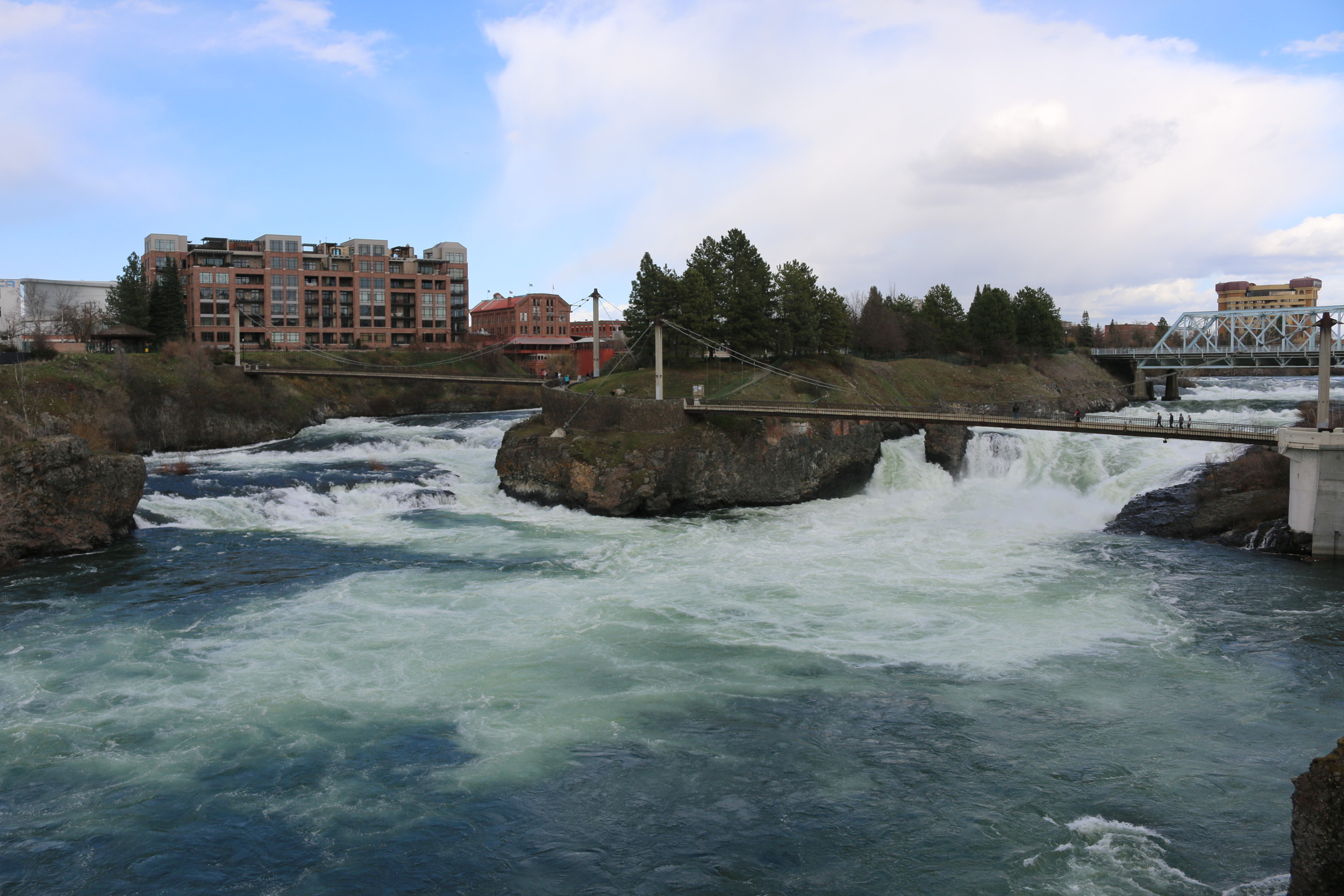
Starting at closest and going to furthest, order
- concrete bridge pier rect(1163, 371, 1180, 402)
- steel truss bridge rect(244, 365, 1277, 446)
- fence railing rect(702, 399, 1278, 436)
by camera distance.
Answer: steel truss bridge rect(244, 365, 1277, 446), fence railing rect(702, 399, 1278, 436), concrete bridge pier rect(1163, 371, 1180, 402)

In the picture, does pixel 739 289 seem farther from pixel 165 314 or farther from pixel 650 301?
pixel 165 314

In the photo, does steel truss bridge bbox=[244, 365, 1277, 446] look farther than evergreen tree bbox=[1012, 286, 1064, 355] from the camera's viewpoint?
No

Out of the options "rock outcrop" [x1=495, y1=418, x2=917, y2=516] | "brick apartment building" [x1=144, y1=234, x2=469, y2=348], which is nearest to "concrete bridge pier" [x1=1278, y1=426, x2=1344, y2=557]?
A: "rock outcrop" [x1=495, y1=418, x2=917, y2=516]

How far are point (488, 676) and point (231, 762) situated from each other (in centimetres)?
602

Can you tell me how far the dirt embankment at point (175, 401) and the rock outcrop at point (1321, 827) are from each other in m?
44.8

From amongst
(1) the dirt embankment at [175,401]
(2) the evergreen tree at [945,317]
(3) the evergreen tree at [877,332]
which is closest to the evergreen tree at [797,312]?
(3) the evergreen tree at [877,332]

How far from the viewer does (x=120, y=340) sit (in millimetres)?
77125

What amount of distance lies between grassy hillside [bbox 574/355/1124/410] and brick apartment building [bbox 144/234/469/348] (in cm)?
6275

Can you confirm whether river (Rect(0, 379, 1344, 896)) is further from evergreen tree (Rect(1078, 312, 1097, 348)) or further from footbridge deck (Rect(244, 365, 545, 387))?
evergreen tree (Rect(1078, 312, 1097, 348))

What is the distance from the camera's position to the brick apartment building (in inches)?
4375

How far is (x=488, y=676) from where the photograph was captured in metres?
21.5

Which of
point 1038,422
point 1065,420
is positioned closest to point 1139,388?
point 1065,420

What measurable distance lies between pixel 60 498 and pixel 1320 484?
153ft

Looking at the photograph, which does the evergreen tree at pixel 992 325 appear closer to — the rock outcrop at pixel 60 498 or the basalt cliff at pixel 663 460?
the basalt cliff at pixel 663 460
